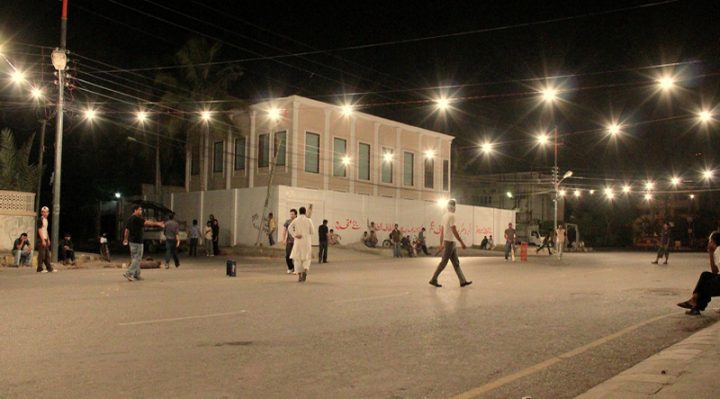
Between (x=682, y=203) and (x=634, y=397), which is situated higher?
(x=682, y=203)

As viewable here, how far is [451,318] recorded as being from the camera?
907 cm

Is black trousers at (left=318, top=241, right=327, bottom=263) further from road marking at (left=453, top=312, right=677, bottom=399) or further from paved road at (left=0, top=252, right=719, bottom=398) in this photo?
road marking at (left=453, top=312, right=677, bottom=399)

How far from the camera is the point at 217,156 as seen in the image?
44062mm

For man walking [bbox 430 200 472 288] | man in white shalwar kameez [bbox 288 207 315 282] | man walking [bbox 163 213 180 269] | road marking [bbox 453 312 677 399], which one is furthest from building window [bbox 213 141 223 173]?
road marking [bbox 453 312 677 399]

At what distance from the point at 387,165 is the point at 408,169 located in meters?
2.64

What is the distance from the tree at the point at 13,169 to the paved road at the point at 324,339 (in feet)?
46.2

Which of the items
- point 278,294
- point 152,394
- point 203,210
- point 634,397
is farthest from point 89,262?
point 634,397

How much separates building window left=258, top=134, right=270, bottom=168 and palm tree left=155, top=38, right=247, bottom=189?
2340 millimetres

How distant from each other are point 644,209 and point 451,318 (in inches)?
3708

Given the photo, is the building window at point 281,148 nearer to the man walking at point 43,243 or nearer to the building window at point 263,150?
the building window at point 263,150

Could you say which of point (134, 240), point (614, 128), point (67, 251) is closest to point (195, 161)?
point (67, 251)

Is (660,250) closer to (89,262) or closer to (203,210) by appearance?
(89,262)

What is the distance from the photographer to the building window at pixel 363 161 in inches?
1692

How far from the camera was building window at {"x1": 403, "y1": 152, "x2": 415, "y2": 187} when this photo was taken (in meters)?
46.9
